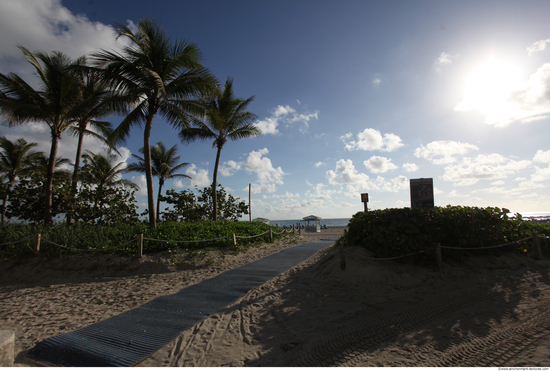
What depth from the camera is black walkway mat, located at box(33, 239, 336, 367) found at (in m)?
3.40

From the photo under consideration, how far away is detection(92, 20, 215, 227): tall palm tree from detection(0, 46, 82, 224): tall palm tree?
257 cm

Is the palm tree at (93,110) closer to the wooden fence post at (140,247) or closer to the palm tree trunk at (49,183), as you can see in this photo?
the palm tree trunk at (49,183)

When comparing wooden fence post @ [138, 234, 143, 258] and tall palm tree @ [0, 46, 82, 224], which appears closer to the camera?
wooden fence post @ [138, 234, 143, 258]

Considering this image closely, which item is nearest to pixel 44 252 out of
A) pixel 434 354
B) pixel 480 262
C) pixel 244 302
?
pixel 244 302

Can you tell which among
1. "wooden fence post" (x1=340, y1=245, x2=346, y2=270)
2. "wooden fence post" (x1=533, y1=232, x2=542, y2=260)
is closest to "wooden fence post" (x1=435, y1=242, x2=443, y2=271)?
"wooden fence post" (x1=340, y1=245, x2=346, y2=270)

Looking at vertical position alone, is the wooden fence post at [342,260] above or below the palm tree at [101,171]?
below

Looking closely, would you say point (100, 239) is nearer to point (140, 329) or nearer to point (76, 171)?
point (76, 171)

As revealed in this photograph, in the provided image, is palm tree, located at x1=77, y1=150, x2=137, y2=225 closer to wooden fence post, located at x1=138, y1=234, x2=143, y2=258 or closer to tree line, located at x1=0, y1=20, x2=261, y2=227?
tree line, located at x1=0, y1=20, x2=261, y2=227

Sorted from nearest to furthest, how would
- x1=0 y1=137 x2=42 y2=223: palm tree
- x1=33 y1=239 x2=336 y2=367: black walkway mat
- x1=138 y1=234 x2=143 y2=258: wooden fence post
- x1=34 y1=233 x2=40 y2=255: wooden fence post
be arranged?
x1=33 y1=239 x2=336 y2=367: black walkway mat, x1=138 y1=234 x2=143 y2=258: wooden fence post, x1=34 y1=233 x2=40 y2=255: wooden fence post, x1=0 y1=137 x2=42 y2=223: palm tree

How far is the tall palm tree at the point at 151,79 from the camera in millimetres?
9898

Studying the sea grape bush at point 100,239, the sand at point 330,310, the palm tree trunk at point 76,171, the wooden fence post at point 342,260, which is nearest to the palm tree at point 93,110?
the palm tree trunk at point 76,171

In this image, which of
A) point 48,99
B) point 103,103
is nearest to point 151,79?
point 103,103

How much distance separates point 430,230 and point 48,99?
53.3 ft

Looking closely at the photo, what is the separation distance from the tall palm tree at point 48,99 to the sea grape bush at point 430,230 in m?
12.8
